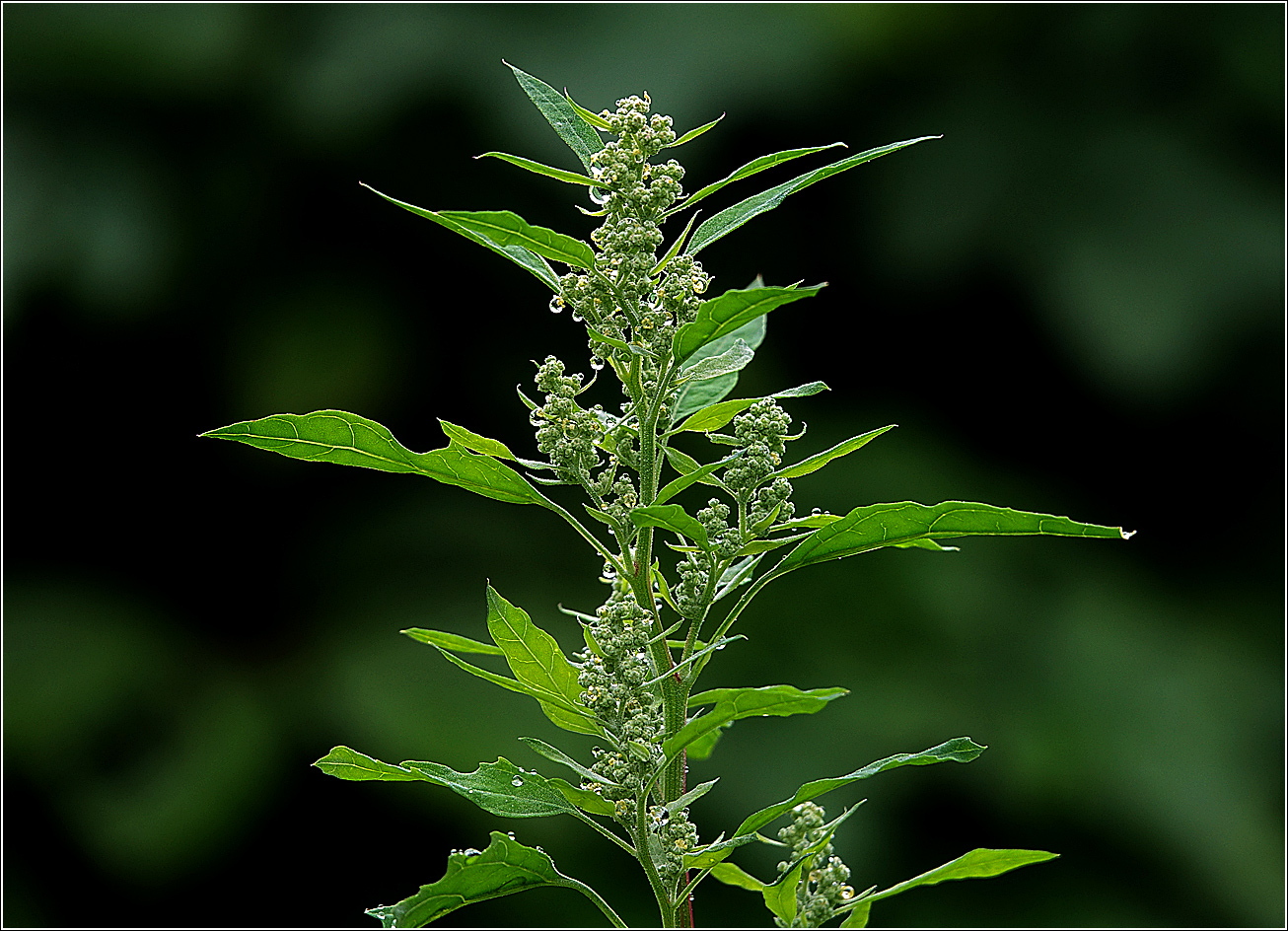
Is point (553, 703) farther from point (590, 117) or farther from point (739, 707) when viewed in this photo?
point (590, 117)

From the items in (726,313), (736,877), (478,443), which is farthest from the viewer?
(736,877)

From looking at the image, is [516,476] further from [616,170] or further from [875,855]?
[875,855]

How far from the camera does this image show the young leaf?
772 millimetres

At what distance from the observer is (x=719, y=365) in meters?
0.82

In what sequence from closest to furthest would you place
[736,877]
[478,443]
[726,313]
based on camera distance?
[726,313] < [478,443] < [736,877]

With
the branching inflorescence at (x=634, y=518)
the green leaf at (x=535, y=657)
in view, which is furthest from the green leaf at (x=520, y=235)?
the green leaf at (x=535, y=657)

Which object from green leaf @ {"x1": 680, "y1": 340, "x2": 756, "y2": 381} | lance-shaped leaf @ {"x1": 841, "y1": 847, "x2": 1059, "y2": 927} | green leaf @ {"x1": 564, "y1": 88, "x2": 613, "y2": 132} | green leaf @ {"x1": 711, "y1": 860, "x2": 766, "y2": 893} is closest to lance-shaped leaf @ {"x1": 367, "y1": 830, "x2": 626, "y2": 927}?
green leaf @ {"x1": 711, "y1": 860, "x2": 766, "y2": 893}

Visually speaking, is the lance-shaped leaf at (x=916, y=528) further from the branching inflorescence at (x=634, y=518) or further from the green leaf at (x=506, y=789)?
the green leaf at (x=506, y=789)

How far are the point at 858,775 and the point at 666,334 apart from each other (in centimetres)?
33

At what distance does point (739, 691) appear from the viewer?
28.4 inches

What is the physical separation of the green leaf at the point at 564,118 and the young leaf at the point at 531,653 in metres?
0.32

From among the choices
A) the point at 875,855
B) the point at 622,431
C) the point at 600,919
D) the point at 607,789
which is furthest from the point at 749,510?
the point at 600,919

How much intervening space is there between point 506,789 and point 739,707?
→ 0.17 meters

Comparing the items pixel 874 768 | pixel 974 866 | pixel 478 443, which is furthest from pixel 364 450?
pixel 974 866
